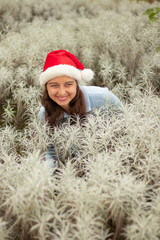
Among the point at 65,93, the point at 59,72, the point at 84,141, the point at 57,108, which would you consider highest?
the point at 59,72

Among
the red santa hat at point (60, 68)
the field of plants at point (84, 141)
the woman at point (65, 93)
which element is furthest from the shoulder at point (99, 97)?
the red santa hat at point (60, 68)

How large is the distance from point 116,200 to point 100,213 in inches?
7.4

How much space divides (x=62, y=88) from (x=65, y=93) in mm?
55

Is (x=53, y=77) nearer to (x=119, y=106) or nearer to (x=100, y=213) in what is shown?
(x=119, y=106)

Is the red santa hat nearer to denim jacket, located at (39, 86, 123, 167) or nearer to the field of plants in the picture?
denim jacket, located at (39, 86, 123, 167)

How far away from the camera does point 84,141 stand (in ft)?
5.99

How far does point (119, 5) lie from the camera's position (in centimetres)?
703

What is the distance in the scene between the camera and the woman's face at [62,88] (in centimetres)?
187

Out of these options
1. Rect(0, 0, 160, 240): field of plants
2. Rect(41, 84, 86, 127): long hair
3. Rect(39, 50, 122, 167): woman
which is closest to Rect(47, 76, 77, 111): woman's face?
Rect(39, 50, 122, 167): woman

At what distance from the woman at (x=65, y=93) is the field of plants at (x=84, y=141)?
0.14m

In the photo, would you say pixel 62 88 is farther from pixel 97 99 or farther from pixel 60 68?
pixel 97 99

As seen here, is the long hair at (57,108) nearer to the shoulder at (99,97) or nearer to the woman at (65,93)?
the woman at (65,93)

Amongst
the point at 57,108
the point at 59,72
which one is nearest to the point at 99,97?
the point at 57,108

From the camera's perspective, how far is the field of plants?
1188 mm
